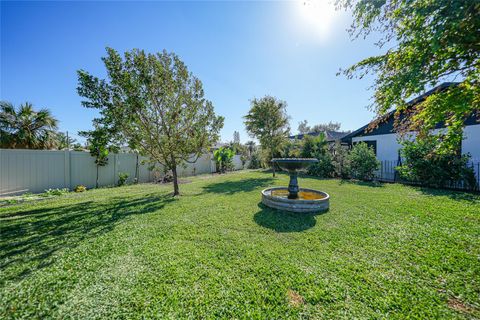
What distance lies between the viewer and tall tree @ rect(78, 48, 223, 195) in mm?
6512

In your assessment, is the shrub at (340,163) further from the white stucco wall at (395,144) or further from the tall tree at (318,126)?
the tall tree at (318,126)

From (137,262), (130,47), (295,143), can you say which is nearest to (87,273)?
(137,262)

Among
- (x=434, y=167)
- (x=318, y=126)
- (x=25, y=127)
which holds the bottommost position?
(x=434, y=167)

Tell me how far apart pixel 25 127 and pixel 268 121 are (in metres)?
15.5

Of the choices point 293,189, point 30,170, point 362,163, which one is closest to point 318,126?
point 362,163

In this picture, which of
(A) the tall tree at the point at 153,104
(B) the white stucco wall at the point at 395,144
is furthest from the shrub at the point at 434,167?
(A) the tall tree at the point at 153,104

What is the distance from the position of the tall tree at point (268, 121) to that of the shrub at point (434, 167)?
8.60 meters

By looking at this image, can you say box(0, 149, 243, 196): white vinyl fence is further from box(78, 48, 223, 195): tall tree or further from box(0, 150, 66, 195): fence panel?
box(78, 48, 223, 195): tall tree

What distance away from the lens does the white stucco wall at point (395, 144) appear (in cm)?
955

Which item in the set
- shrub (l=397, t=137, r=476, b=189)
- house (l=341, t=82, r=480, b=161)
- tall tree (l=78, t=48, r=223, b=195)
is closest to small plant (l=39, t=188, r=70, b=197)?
tall tree (l=78, t=48, r=223, b=195)

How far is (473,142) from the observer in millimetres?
9648

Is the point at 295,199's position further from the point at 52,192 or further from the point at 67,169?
the point at 67,169

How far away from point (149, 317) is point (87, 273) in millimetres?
1554

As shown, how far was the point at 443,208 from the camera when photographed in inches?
222
